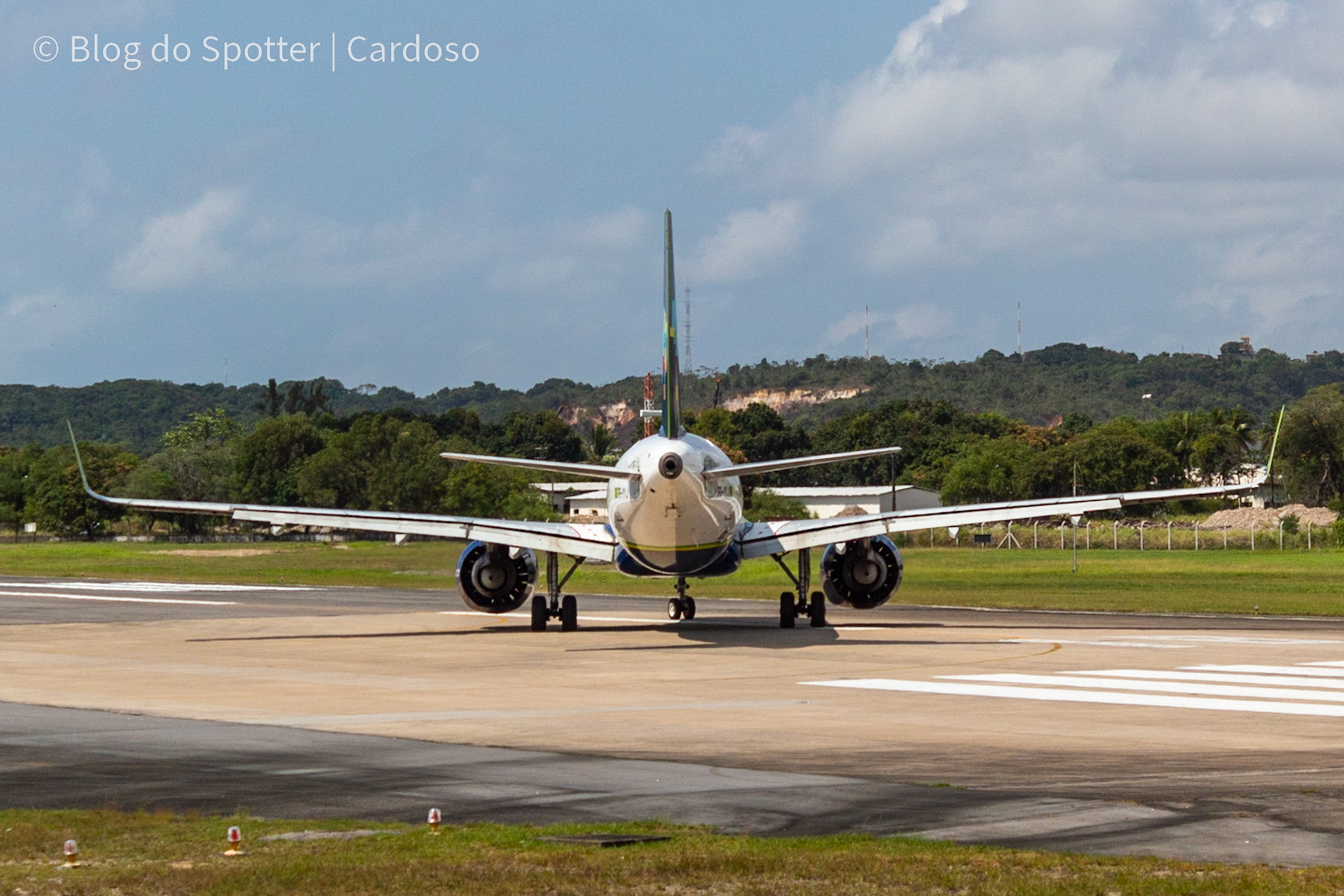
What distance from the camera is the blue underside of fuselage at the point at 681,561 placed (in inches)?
1399

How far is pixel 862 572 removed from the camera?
128 feet

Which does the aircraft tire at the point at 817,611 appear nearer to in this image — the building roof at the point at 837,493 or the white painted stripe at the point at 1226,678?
the white painted stripe at the point at 1226,678

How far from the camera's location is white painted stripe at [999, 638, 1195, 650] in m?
32.8

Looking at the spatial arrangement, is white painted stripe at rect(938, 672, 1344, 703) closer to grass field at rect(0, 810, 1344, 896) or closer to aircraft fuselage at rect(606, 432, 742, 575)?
aircraft fuselage at rect(606, 432, 742, 575)

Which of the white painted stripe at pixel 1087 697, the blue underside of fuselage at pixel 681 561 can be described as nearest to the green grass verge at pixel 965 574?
the blue underside of fuselage at pixel 681 561

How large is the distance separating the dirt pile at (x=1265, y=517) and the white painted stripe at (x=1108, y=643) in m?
86.1

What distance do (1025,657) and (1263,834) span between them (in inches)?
733

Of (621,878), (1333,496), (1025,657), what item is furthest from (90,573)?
(1333,496)

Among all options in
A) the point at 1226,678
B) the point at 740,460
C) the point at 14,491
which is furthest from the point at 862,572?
the point at 14,491

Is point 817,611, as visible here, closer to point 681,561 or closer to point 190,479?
point 681,561

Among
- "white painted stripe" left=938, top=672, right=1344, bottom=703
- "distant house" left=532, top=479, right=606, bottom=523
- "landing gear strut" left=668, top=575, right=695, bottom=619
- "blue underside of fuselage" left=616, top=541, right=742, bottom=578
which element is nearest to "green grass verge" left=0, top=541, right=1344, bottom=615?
"landing gear strut" left=668, top=575, right=695, bottom=619

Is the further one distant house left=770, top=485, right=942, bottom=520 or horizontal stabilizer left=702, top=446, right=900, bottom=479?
distant house left=770, top=485, right=942, bottom=520

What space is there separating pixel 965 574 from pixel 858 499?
300ft

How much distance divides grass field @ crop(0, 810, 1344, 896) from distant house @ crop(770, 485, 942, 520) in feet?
453
